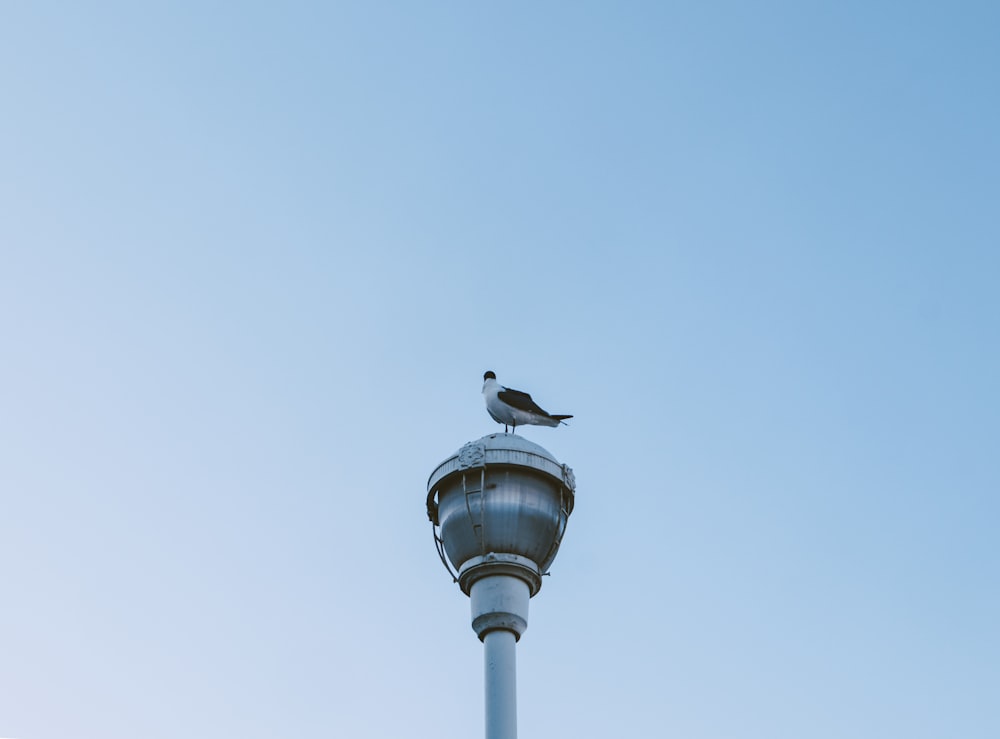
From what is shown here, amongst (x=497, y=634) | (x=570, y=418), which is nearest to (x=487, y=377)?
(x=570, y=418)

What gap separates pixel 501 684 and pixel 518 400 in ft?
13.1

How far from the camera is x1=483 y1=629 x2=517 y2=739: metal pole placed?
11758 millimetres

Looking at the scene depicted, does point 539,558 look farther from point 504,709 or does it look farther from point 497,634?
point 504,709

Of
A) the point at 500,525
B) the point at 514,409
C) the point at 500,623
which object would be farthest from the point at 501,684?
the point at 514,409

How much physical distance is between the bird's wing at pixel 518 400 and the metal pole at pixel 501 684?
330 centimetres

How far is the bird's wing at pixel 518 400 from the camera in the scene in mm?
15070

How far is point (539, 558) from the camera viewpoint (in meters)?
13.0

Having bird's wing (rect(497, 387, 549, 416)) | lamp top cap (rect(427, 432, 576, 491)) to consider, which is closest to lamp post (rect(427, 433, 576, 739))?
lamp top cap (rect(427, 432, 576, 491))

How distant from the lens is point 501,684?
1212 centimetres

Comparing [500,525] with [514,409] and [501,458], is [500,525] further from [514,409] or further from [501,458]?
[514,409]

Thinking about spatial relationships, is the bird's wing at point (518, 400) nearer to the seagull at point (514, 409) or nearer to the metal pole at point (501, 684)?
the seagull at point (514, 409)

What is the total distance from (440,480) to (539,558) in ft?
4.27

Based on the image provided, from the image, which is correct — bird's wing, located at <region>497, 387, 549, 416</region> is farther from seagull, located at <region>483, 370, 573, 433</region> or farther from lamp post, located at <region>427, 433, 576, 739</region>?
lamp post, located at <region>427, 433, 576, 739</region>

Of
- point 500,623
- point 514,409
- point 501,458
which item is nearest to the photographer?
point 500,623
